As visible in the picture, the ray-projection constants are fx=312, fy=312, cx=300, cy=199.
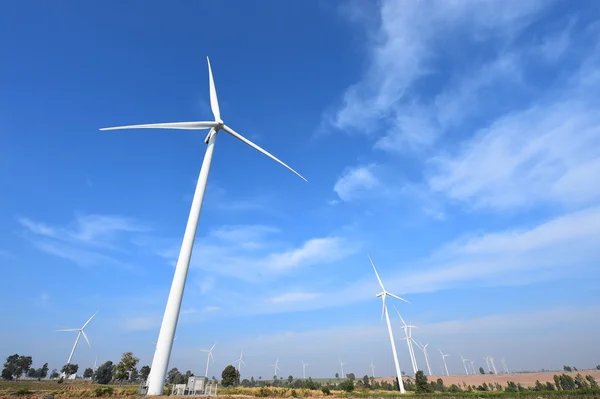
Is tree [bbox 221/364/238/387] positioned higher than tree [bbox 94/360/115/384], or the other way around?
tree [bbox 94/360/115/384]

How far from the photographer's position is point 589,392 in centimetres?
4781

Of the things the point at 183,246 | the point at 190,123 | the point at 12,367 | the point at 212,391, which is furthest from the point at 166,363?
the point at 12,367

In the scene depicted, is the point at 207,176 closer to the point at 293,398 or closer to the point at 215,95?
the point at 215,95

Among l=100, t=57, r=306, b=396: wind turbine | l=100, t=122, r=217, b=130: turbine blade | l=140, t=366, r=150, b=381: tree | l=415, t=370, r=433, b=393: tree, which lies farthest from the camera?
l=140, t=366, r=150, b=381: tree

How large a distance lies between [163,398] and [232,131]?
3182 cm

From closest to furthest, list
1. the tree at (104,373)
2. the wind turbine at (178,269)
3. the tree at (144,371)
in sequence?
the wind turbine at (178,269), the tree at (144,371), the tree at (104,373)

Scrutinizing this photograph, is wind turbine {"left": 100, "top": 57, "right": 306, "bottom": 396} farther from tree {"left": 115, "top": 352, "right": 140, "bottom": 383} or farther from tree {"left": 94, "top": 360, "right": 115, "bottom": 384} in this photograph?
tree {"left": 94, "top": 360, "right": 115, "bottom": 384}

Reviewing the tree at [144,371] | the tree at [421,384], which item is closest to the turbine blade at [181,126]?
the tree at [421,384]

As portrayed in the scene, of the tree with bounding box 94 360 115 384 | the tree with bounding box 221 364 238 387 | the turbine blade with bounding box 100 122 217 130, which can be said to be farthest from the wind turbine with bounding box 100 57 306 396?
the tree with bounding box 94 360 115 384

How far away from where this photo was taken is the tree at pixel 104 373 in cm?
15625

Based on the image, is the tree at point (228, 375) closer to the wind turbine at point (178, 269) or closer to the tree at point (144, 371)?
the wind turbine at point (178, 269)

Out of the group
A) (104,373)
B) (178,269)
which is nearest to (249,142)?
(178,269)

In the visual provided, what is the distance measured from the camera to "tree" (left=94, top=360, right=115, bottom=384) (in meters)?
156

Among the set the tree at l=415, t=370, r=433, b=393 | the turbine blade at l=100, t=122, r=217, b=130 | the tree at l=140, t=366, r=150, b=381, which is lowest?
the tree at l=415, t=370, r=433, b=393
